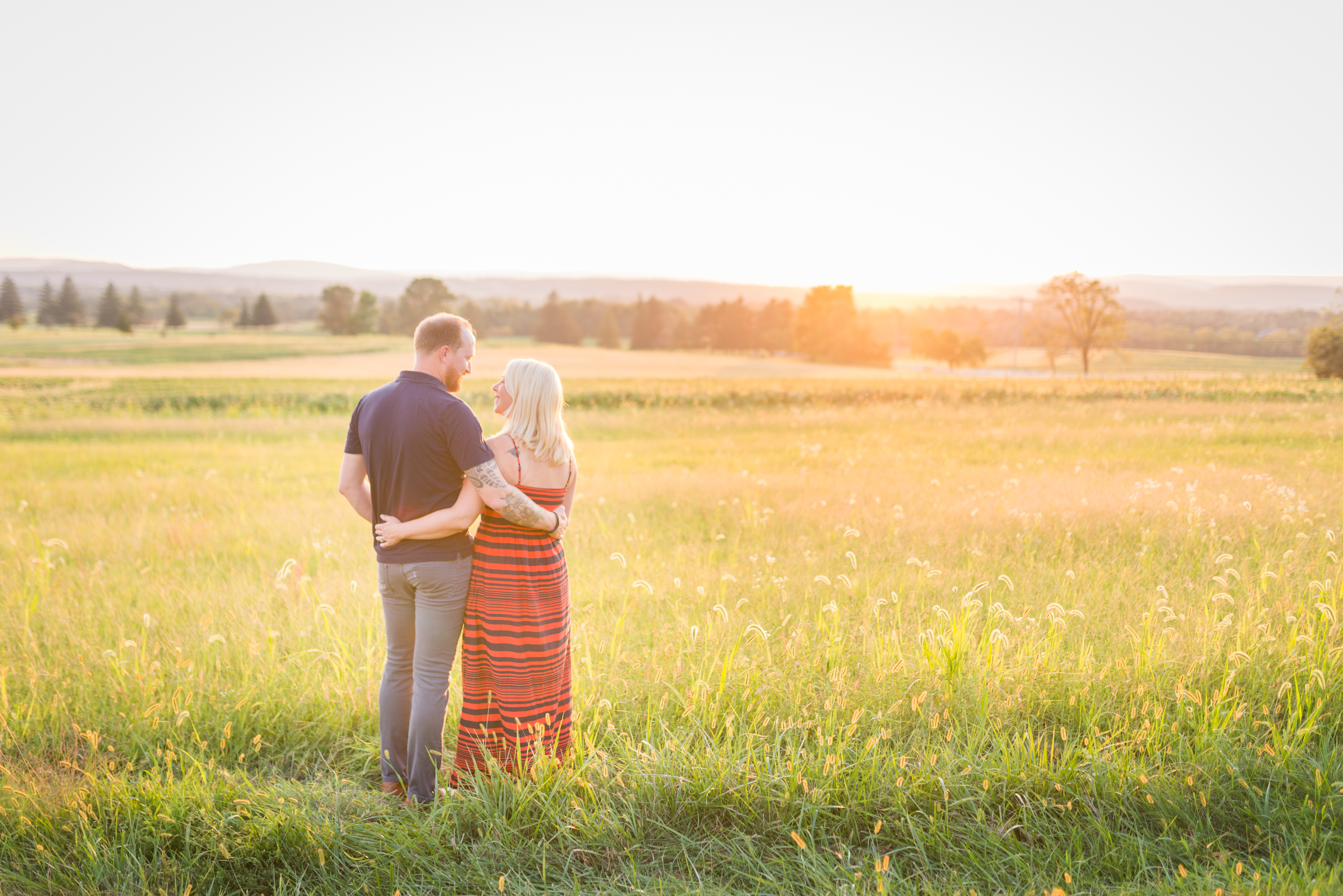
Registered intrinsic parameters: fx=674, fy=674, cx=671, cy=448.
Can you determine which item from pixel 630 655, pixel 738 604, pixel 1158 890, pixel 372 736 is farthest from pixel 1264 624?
pixel 372 736

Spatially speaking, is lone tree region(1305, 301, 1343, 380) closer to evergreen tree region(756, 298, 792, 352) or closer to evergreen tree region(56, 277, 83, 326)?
evergreen tree region(756, 298, 792, 352)

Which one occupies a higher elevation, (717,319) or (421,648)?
(717,319)

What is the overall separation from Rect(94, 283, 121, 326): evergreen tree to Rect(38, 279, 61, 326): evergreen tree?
188 inches

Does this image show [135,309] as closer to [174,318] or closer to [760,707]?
[174,318]

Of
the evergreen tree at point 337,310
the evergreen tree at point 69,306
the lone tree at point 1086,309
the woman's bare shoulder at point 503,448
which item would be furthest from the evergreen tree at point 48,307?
the lone tree at point 1086,309

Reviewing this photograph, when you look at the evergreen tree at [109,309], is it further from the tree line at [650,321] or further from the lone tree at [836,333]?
the lone tree at [836,333]

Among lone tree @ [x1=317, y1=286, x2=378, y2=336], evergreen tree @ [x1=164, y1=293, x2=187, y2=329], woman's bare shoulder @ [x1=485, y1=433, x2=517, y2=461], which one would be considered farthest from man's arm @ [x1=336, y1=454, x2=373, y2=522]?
evergreen tree @ [x1=164, y1=293, x2=187, y2=329]

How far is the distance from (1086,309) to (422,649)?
7384 cm

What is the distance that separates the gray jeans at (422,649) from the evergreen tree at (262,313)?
314 feet

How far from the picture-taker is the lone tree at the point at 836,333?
8169 centimetres

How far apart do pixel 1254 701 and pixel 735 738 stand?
3.46m

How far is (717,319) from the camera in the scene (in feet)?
304

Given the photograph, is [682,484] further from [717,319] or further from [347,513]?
[717,319]

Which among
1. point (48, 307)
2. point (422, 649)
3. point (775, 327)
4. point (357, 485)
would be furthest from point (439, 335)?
point (775, 327)
